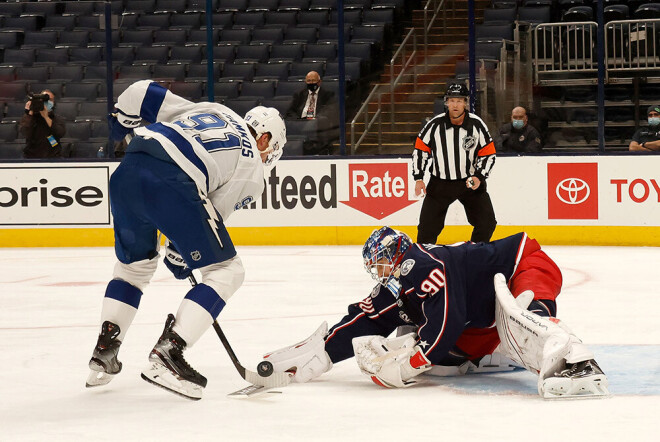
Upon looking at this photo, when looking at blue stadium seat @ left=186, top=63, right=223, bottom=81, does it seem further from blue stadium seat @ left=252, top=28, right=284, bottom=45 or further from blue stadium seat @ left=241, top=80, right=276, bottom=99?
blue stadium seat @ left=252, top=28, right=284, bottom=45

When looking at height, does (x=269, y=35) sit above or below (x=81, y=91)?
above

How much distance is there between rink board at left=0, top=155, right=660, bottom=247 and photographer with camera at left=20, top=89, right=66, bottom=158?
143 mm

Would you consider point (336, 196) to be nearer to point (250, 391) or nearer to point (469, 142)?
point (469, 142)

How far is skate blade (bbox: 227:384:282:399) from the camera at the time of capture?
3713 mm

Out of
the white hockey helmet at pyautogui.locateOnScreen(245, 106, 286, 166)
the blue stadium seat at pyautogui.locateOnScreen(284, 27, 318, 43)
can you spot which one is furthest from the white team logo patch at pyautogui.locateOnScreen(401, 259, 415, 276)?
the blue stadium seat at pyautogui.locateOnScreen(284, 27, 318, 43)

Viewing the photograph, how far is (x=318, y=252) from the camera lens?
945 cm

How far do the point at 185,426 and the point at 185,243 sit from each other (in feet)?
2.01

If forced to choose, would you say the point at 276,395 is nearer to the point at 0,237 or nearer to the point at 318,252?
the point at 318,252

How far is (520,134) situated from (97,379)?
6.41 meters

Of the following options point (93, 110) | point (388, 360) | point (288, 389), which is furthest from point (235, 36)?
point (388, 360)

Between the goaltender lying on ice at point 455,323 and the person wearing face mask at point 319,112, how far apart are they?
20.3ft

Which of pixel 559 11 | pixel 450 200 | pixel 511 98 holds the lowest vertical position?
pixel 450 200

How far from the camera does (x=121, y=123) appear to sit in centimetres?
399

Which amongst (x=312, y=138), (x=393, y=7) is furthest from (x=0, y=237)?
(x=393, y=7)
